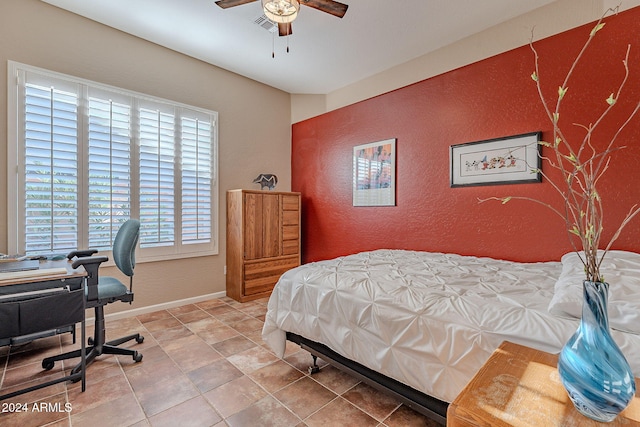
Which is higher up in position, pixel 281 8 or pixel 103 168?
pixel 281 8

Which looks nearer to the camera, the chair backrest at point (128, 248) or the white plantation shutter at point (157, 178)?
the chair backrest at point (128, 248)

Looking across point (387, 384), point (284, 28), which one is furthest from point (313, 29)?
point (387, 384)

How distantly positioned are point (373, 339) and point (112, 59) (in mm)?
3758

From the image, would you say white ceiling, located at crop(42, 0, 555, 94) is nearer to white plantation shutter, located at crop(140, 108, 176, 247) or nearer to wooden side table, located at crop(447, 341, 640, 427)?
white plantation shutter, located at crop(140, 108, 176, 247)

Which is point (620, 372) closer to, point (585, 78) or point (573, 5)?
point (585, 78)

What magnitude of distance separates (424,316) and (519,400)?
656 mm

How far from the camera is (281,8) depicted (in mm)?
2074

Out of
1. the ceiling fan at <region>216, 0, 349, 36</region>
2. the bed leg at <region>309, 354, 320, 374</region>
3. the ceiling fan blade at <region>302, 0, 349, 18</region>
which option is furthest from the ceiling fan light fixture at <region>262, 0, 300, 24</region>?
the bed leg at <region>309, 354, 320, 374</region>

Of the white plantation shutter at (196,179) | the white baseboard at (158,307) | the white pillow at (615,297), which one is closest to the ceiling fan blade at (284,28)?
the white plantation shutter at (196,179)

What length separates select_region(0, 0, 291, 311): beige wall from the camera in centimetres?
265

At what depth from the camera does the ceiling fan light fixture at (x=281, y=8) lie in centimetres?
204

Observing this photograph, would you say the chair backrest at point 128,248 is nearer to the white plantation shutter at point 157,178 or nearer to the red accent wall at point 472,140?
the white plantation shutter at point 157,178

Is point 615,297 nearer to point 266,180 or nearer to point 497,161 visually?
point 497,161

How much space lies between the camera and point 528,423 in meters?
0.73
